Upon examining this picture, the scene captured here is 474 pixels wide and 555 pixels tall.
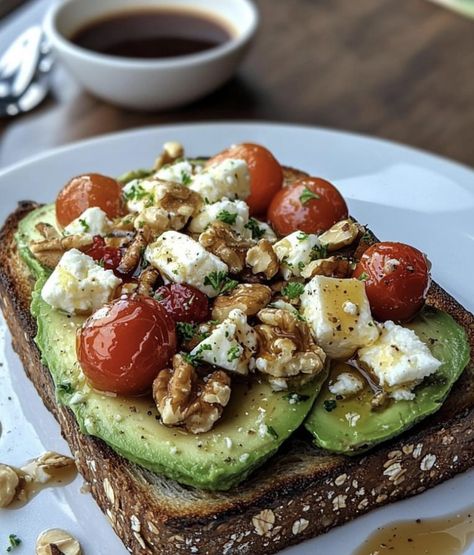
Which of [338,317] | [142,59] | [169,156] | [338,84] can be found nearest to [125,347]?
[338,317]

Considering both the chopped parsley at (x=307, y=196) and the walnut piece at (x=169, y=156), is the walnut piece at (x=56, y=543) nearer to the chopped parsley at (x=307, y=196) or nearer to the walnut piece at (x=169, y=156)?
the chopped parsley at (x=307, y=196)

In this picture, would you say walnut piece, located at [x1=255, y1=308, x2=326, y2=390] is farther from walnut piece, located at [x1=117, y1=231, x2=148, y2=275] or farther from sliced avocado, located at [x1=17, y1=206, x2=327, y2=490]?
walnut piece, located at [x1=117, y1=231, x2=148, y2=275]

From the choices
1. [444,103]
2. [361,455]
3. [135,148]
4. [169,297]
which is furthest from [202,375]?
[444,103]

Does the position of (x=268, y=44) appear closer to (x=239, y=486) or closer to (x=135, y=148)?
(x=135, y=148)

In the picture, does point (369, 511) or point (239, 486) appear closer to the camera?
point (239, 486)

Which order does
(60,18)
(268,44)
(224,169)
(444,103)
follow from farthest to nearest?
1. (268,44)
2. (444,103)
3. (60,18)
4. (224,169)

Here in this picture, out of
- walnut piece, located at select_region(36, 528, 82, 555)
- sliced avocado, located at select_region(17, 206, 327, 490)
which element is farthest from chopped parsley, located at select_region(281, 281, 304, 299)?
walnut piece, located at select_region(36, 528, 82, 555)
